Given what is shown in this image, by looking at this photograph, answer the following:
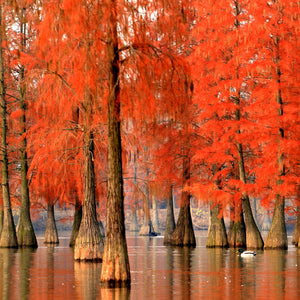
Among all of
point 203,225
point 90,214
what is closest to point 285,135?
point 90,214

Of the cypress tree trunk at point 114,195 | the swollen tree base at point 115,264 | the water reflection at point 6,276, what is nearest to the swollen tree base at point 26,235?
the water reflection at point 6,276

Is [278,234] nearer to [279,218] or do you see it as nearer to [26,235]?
[279,218]

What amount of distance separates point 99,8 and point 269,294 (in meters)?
9.27

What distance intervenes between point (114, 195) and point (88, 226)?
11011 mm

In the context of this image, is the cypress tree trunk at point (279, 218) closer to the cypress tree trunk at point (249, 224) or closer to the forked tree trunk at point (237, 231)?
the cypress tree trunk at point (249, 224)

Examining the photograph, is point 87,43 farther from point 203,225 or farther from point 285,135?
point 203,225

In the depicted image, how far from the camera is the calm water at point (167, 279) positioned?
1894 cm

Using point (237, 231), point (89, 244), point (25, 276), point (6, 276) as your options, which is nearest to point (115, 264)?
point (25, 276)

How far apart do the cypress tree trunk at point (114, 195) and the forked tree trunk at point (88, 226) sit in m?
10.2

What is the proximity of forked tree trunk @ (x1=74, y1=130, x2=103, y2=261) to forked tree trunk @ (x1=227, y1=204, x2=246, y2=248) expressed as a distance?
14.8 metres

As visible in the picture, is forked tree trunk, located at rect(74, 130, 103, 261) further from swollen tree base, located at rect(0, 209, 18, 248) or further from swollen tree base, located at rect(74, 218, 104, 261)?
swollen tree base, located at rect(0, 209, 18, 248)

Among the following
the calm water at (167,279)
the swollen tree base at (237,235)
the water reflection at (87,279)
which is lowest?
the calm water at (167,279)

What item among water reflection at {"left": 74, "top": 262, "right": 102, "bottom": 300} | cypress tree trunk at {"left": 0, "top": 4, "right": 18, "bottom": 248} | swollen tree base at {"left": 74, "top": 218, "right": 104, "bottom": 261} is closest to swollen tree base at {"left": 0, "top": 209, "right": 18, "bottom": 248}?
cypress tree trunk at {"left": 0, "top": 4, "right": 18, "bottom": 248}

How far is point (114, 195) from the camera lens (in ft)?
69.3
